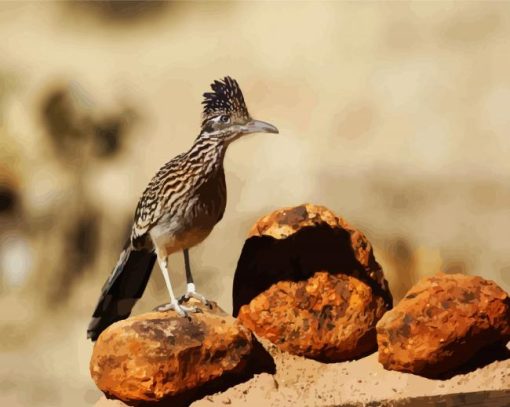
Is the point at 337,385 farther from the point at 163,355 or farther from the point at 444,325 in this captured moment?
the point at 163,355

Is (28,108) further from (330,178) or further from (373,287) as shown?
(373,287)

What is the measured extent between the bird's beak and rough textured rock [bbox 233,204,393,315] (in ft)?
1.25

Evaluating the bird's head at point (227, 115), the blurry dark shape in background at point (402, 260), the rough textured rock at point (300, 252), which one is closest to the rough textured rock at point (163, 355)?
the rough textured rock at point (300, 252)

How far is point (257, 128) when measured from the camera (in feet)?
10.3

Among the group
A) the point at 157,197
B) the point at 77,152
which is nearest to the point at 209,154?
the point at 157,197

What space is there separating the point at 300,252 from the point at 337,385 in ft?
1.41

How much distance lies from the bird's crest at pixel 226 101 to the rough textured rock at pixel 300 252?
0.42 metres

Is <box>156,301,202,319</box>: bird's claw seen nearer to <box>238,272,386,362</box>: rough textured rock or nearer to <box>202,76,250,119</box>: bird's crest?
<box>238,272,386,362</box>: rough textured rock

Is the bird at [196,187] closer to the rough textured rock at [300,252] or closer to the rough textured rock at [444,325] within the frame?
the rough textured rock at [300,252]

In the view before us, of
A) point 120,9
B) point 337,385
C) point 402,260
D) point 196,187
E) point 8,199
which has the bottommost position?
point 337,385

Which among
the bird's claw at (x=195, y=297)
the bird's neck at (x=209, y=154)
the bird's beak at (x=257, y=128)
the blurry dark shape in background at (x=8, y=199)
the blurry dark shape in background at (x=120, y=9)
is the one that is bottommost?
the bird's claw at (x=195, y=297)

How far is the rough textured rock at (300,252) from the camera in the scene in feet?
10.9

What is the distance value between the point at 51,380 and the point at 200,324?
1.27 m

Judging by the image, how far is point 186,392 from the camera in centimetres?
301
